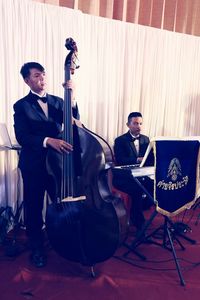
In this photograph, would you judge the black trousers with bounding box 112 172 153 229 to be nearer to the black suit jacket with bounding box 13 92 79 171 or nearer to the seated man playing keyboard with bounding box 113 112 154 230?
the seated man playing keyboard with bounding box 113 112 154 230

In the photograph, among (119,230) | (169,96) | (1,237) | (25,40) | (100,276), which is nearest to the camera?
(119,230)

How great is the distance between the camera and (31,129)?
7.72ft

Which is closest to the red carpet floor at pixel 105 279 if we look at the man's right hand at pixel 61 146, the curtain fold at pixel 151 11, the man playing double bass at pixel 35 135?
the man playing double bass at pixel 35 135

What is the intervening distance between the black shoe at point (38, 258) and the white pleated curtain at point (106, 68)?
797 mm

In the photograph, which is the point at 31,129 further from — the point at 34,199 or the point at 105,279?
the point at 105,279

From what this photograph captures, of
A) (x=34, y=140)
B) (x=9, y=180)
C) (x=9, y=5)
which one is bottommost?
(x=9, y=180)

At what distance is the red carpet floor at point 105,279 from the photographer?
6.53ft

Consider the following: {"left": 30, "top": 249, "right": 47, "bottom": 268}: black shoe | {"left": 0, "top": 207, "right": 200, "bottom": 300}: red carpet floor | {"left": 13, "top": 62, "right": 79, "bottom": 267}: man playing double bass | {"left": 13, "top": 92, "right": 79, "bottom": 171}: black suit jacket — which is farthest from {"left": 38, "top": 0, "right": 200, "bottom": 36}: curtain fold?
{"left": 0, "top": 207, "right": 200, "bottom": 300}: red carpet floor

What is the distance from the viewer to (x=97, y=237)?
1993mm

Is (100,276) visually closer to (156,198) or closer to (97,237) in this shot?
(97,237)

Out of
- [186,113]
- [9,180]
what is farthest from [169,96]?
[9,180]

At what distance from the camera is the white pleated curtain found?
2.91m

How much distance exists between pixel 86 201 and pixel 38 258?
0.70m

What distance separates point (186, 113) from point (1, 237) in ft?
9.18
